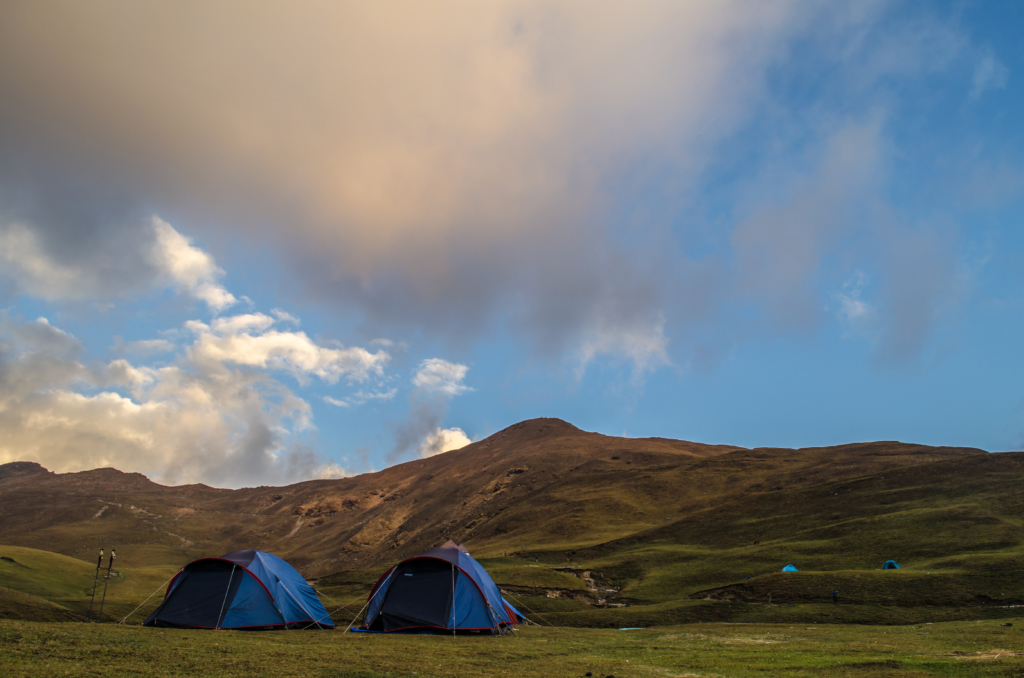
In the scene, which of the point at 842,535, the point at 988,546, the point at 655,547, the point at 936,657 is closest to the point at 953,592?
the point at 988,546

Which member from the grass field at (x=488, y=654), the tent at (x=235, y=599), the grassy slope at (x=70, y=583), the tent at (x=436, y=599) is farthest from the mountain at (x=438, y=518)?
the grass field at (x=488, y=654)

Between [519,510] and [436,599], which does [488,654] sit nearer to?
[436,599]

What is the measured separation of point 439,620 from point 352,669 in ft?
40.7

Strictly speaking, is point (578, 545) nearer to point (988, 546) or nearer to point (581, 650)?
point (988, 546)

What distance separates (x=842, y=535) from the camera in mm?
65625

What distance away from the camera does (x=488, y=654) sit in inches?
788

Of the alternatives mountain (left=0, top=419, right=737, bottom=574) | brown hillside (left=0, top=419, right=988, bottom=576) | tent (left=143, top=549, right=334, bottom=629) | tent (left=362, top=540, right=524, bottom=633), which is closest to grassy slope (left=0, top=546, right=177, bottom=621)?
tent (left=143, top=549, right=334, bottom=629)

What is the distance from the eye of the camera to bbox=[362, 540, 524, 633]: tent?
2662 centimetres

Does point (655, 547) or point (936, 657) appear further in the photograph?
point (655, 547)

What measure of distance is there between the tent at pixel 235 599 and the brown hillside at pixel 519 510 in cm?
6029

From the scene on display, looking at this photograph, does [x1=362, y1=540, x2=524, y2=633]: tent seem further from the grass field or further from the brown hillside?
the brown hillside

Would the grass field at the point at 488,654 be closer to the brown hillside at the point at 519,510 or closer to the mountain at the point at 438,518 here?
the brown hillside at the point at 519,510

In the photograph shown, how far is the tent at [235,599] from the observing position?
2623 centimetres

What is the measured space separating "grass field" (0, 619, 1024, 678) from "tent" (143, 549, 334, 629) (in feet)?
8.51
